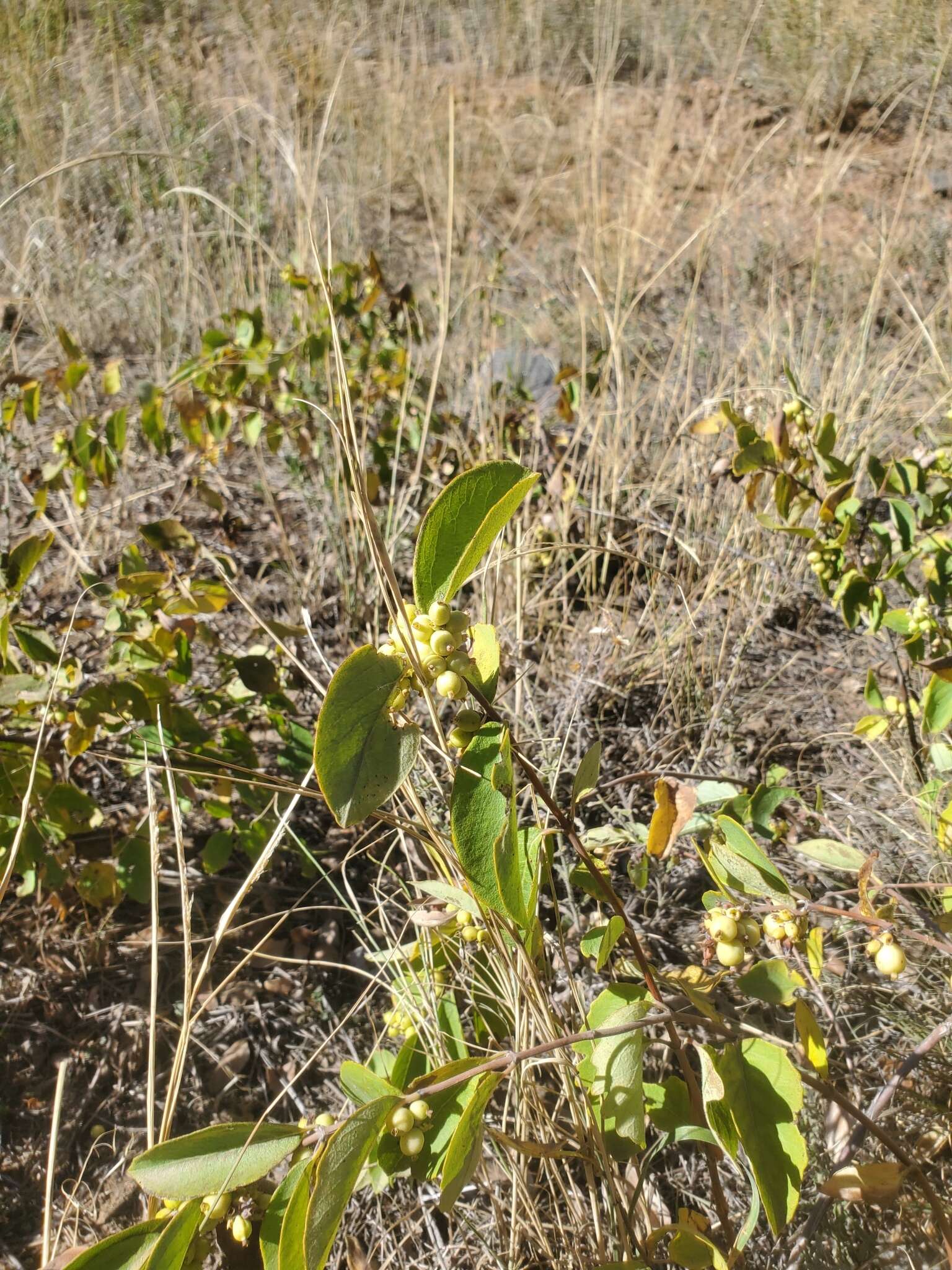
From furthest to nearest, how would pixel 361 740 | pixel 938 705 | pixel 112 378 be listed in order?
pixel 112 378 < pixel 938 705 < pixel 361 740

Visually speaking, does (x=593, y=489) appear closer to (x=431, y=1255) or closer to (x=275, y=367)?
(x=275, y=367)

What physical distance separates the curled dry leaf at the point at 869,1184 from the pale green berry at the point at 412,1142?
397 mm

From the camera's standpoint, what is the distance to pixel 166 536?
1270 millimetres

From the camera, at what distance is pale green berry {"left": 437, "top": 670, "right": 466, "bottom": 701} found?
0.53 meters

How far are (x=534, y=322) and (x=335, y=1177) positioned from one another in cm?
309

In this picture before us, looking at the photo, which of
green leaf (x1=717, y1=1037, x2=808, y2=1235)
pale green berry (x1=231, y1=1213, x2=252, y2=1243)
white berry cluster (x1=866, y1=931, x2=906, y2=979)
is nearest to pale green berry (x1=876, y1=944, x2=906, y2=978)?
white berry cluster (x1=866, y1=931, x2=906, y2=979)

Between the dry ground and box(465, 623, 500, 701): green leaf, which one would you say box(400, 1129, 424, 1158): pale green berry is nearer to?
box(465, 623, 500, 701): green leaf

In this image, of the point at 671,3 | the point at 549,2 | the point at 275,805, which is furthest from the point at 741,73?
the point at 275,805

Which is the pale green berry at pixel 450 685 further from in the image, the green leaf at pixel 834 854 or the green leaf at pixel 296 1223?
the green leaf at pixel 834 854

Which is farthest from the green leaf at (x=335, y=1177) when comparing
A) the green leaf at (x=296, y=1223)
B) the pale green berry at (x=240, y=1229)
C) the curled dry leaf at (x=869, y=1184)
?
the curled dry leaf at (x=869, y=1184)

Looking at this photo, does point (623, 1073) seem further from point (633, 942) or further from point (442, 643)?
point (442, 643)

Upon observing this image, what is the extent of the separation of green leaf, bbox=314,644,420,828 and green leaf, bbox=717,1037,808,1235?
38 centimetres

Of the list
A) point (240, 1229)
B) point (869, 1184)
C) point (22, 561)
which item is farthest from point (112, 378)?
point (869, 1184)

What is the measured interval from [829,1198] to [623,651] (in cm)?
105
